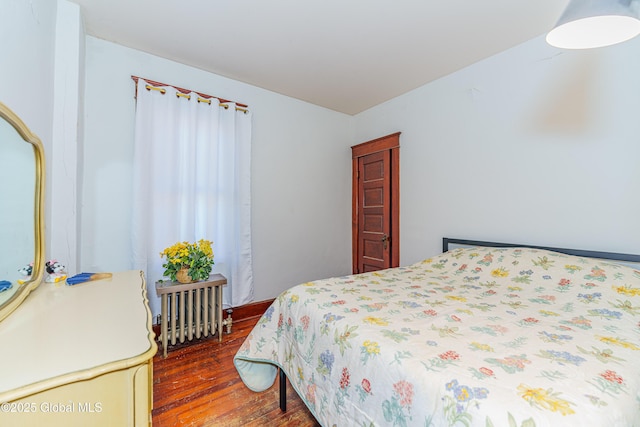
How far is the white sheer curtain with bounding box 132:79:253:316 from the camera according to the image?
92.7 inches

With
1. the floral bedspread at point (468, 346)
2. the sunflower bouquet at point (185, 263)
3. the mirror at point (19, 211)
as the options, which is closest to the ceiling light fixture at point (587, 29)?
the floral bedspread at point (468, 346)

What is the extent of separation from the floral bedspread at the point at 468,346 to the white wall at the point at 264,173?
1.50m

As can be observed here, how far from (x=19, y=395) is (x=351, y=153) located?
366 centimetres

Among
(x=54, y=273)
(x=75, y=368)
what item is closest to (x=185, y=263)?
(x=54, y=273)

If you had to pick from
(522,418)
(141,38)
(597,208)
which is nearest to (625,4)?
(597,208)

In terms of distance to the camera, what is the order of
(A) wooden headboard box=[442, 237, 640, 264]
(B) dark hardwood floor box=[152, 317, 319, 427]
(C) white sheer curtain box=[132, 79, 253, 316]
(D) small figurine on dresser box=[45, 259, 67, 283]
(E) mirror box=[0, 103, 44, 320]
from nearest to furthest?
(E) mirror box=[0, 103, 44, 320] < (D) small figurine on dresser box=[45, 259, 67, 283] < (B) dark hardwood floor box=[152, 317, 319, 427] < (A) wooden headboard box=[442, 237, 640, 264] < (C) white sheer curtain box=[132, 79, 253, 316]

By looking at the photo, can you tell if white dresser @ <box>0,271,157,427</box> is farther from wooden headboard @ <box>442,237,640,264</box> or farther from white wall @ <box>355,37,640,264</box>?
white wall @ <box>355,37,640,264</box>

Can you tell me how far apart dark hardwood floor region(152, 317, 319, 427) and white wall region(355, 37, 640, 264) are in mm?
1976

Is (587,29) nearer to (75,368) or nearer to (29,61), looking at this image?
(75,368)

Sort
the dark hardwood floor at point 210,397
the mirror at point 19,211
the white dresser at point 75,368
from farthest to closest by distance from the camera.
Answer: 1. the dark hardwood floor at point 210,397
2. the mirror at point 19,211
3. the white dresser at point 75,368

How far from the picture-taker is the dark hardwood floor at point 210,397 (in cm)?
155

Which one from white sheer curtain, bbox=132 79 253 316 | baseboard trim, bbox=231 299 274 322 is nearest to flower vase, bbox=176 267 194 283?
white sheer curtain, bbox=132 79 253 316

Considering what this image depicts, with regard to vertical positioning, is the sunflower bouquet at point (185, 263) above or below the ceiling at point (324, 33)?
below

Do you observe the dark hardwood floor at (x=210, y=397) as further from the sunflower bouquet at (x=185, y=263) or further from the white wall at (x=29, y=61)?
the white wall at (x=29, y=61)
